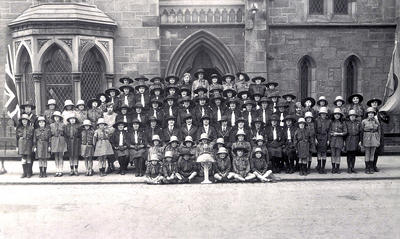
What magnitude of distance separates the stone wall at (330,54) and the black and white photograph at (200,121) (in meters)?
0.04

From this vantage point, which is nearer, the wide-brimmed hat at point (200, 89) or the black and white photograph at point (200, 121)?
the black and white photograph at point (200, 121)

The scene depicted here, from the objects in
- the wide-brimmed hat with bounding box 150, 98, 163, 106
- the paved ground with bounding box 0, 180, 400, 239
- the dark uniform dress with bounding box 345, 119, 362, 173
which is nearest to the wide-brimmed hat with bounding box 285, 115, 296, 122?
the dark uniform dress with bounding box 345, 119, 362, 173

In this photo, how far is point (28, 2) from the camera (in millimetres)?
15273

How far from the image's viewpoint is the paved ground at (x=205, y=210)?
22.4 ft

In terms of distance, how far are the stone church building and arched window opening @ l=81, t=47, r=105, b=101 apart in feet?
0.11

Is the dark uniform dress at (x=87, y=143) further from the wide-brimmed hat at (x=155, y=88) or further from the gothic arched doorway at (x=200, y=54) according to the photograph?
the gothic arched doorway at (x=200, y=54)

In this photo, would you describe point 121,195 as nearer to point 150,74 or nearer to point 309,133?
point 309,133

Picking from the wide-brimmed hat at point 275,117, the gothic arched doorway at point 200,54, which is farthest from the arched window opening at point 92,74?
the wide-brimmed hat at point 275,117

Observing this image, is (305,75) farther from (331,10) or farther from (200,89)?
(200,89)

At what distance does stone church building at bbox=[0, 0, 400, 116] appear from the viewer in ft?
49.6

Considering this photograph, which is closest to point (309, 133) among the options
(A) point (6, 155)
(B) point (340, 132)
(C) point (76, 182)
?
(B) point (340, 132)

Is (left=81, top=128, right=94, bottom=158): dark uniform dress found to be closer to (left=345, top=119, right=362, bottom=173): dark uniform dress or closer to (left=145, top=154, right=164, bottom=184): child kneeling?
(left=145, top=154, right=164, bottom=184): child kneeling

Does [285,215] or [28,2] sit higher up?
[28,2]

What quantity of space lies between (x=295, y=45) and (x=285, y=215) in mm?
9687
